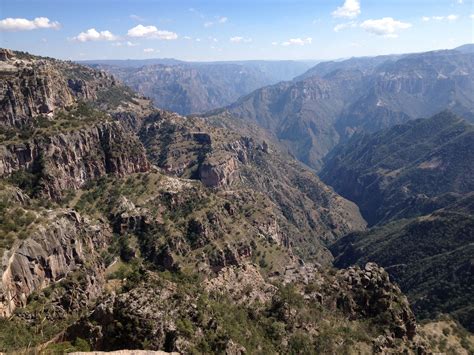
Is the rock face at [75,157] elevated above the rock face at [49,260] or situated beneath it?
elevated above

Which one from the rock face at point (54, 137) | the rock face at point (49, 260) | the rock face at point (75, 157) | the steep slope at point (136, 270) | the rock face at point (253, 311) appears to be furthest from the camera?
the rock face at point (54, 137)

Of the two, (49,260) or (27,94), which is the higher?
(27,94)

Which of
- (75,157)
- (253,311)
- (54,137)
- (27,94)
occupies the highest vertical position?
(27,94)

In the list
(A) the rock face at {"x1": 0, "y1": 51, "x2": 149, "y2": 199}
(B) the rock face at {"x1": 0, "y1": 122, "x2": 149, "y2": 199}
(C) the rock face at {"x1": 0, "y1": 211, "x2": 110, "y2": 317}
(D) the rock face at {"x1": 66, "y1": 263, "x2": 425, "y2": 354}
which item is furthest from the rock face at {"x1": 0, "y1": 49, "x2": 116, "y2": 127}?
(D) the rock face at {"x1": 66, "y1": 263, "x2": 425, "y2": 354}

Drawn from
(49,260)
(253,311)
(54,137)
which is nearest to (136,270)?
(253,311)

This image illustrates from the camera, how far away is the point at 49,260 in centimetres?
9256

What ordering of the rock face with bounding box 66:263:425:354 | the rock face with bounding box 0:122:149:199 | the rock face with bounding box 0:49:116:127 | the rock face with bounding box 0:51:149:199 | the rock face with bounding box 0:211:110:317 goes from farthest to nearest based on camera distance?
the rock face with bounding box 0:49:116:127 → the rock face with bounding box 0:51:149:199 → the rock face with bounding box 0:122:149:199 → the rock face with bounding box 0:211:110:317 → the rock face with bounding box 66:263:425:354

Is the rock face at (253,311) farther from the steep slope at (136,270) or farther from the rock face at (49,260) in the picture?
the rock face at (49,260)

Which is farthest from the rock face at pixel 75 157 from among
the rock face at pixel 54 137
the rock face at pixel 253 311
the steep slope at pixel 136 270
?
the rock face at pixel 253 311

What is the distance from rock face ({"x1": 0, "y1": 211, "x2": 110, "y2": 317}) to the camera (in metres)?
77.8

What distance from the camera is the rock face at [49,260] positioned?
255ft

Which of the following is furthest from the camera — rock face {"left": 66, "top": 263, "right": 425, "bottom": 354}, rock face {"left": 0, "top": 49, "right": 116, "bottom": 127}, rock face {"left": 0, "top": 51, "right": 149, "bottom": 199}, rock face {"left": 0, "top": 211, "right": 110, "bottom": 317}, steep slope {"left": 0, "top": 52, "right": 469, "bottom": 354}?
rock face {"left": 0, "top": 49, "right": 116, "bottom": 127}

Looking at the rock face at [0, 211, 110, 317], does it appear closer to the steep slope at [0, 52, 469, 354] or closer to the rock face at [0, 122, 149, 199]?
the steep slope at [0, 52, 469, 354]

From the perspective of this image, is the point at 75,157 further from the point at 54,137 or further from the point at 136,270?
the point at 136,270
